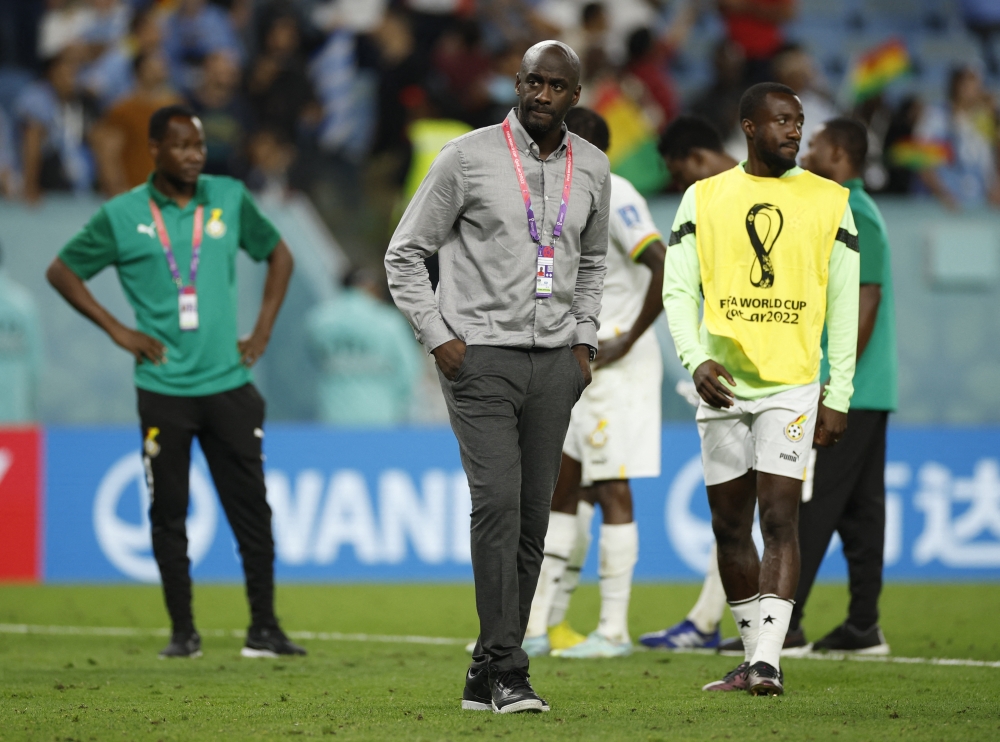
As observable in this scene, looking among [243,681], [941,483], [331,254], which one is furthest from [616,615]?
[331,254]

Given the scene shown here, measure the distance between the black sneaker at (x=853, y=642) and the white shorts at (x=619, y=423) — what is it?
121 centimetres

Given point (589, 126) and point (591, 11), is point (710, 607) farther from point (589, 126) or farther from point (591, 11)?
point (591, 11)

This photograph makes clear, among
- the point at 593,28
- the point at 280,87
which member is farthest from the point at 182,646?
the point at 593,28

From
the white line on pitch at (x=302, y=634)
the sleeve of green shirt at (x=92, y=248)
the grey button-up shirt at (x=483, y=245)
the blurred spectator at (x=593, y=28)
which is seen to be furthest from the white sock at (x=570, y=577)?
the blurred spectator at (x=593, y=28)

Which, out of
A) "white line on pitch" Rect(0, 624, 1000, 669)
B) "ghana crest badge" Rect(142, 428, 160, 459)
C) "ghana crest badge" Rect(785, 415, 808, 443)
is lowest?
"white line on pitch" Rect(0, 624, 1000, 669)

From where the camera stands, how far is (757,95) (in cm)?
554

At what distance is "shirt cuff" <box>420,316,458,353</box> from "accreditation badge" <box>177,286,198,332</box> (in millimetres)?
2299

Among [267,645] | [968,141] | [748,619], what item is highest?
[968,141]

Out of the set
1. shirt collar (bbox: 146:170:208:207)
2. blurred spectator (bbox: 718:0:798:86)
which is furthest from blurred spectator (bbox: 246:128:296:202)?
shirt collar (bbox: 146:170:208:207)

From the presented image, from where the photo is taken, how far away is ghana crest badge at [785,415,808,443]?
5438mm

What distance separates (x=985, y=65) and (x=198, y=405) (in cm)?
1277

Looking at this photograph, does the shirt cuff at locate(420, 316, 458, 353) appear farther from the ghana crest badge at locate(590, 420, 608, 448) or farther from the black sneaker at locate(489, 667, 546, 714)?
the ghana crest badge at locate(590, 420, 608, 448)

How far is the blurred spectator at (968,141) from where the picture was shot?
15.0 meters

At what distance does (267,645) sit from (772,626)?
2.72 meters
